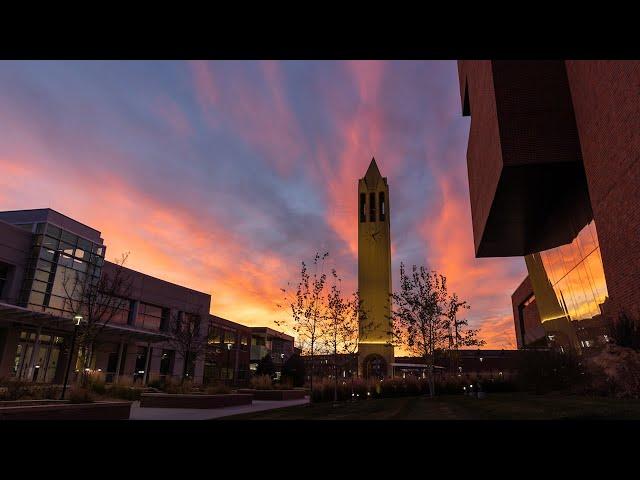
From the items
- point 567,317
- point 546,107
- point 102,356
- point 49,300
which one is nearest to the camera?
point 546,107

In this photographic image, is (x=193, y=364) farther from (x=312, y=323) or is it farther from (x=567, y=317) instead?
(x=567, y=317)

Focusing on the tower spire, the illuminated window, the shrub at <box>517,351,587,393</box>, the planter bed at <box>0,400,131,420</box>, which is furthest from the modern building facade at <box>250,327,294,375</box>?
the planter bed at <box>0,400,131,420</box>

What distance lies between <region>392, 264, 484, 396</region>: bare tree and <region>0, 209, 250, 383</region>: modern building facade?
13890 mm

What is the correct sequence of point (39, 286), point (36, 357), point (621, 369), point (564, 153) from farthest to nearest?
1. point (39, 286)
2. point (36, 357)
3. point (564, 153)
4. point (621, 369)

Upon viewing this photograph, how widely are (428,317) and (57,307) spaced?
27.6 m

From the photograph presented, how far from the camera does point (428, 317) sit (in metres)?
25.6

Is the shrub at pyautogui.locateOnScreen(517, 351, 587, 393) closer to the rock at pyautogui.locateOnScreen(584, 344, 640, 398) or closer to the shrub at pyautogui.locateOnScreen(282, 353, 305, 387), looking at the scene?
the rock at pyautogui.locateOnScreen(584, 344, 640, 398)

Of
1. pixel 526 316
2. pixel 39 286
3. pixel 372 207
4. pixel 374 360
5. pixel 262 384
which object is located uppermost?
pixel 372 207

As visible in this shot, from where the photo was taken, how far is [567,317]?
2439cm

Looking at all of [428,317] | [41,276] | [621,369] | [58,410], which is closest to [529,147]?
[621,369]

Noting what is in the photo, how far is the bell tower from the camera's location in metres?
44.6

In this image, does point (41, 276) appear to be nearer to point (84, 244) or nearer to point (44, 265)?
point (44, 265)
